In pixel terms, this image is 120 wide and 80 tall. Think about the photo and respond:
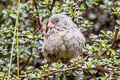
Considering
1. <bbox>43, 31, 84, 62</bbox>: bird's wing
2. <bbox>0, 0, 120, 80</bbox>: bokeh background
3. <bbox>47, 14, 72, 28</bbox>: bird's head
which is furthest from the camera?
<bbox>47, 14, 72, 28</bbox>: bird's head

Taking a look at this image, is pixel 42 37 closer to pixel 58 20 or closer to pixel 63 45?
pixel 58 20

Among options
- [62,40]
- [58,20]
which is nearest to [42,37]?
[58,20]

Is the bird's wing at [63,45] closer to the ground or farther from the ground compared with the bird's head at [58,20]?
closer to the ground

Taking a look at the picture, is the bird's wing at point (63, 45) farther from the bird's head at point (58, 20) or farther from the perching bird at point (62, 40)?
the bird's head at point (58, 20)

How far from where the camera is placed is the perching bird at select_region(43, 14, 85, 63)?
2473mm

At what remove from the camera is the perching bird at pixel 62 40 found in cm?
247

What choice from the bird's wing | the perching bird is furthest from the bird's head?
the bird's wing

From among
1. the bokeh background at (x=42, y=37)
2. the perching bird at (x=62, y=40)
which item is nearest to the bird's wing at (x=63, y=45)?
the perching bird at (x=62, y=40)

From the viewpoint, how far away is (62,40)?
8.13 feet

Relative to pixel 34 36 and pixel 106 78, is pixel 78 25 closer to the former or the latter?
pixel 34 36

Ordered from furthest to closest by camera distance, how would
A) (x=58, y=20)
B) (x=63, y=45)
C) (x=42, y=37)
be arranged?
(x=42, y=37) → (x=58, y=20) → (x=63, y=45)

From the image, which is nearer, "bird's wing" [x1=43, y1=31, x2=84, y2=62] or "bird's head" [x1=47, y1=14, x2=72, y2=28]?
"bird's wing" [x1=43, y1=31, x2=84, y2=62]

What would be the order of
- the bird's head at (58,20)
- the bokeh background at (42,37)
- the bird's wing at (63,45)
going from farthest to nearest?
the bird's head at (58,20) → the bird's wing at (63,45) → the bokeh background at (42,37)

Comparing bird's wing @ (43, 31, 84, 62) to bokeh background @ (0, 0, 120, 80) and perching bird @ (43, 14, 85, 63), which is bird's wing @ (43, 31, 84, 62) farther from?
bokeh background @ (0, 0, 120, 80)
